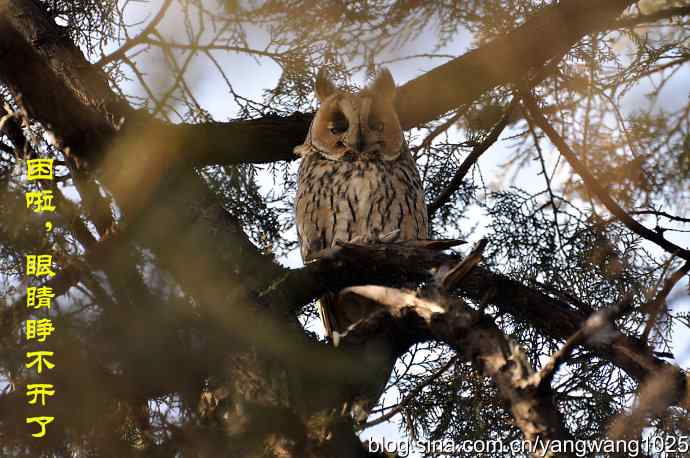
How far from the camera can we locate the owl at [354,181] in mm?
3205

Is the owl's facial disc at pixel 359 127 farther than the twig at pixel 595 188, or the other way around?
the owl's facial disc at pixel 359 127

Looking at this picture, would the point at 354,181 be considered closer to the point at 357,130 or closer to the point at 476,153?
the point at 357,130

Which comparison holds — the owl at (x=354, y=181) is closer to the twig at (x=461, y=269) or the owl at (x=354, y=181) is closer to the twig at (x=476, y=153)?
the twig at (x=476, y=153)

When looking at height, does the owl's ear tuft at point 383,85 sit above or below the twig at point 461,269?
above

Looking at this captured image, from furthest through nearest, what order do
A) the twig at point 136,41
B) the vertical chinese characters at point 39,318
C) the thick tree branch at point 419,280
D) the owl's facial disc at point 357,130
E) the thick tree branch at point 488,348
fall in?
the owl's facial disc at point 357,130 → the twig at point 136,41 → the thick tree branch at point 419,280 → the vertical chinese characters at point 39,318 → the thick tree branch at point 488,348

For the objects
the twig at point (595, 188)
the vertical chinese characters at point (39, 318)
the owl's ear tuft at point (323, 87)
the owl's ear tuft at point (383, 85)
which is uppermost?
the owl's ear tuft at point (323, 87)

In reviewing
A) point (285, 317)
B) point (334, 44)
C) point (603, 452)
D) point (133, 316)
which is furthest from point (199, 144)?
point (603, 452)

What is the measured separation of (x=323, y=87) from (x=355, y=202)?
717mm

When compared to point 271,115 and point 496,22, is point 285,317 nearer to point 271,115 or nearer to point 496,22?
point 271,115

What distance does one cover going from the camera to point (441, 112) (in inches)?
138

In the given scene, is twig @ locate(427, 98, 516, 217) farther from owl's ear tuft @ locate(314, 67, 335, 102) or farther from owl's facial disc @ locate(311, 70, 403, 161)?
owl's ear tuft @ locate(314, 67, 335, 102)

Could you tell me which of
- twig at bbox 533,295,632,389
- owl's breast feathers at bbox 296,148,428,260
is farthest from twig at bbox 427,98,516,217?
twig at bbox 533,295,632,389

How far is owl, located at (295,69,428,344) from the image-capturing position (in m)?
3.21

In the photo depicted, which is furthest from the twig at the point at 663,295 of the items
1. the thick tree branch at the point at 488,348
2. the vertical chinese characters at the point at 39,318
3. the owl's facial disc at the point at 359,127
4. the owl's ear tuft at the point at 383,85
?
the vertical chinese characters at the point at 39,318
